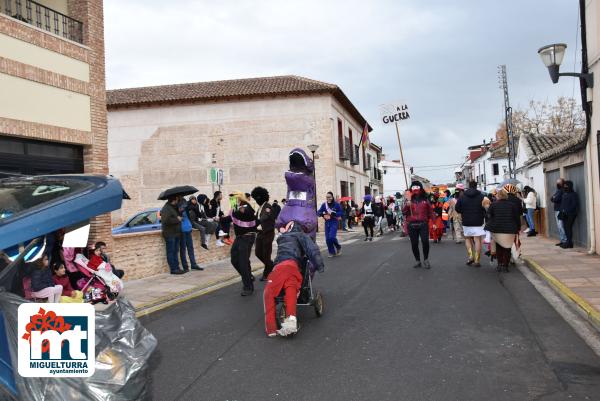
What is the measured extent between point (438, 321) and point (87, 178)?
454 cm

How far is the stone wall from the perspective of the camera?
1022 centimetres

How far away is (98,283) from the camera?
6.24 m

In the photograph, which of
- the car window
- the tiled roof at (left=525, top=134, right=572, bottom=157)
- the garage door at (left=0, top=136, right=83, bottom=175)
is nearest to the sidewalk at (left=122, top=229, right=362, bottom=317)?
the garage door at (left=0, top=136, right=83, bottom=175)

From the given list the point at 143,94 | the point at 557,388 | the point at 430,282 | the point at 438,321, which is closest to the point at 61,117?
the point at 430,282

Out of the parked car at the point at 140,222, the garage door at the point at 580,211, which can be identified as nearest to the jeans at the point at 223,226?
the parked car at the point at 140,222

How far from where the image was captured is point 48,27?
462 inches

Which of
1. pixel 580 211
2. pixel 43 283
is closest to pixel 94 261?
pixel 43 283

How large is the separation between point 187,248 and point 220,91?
19946 millimetres

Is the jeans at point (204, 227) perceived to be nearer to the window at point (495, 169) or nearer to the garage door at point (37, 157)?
the garage door at point (37, 157)

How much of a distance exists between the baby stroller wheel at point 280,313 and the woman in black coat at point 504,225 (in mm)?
5467

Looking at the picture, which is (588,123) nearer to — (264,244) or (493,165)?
(264,244)

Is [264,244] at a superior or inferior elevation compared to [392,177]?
inferior

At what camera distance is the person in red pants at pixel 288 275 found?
17.8ft

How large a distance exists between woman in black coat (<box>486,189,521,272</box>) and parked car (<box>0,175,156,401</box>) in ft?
26.5
